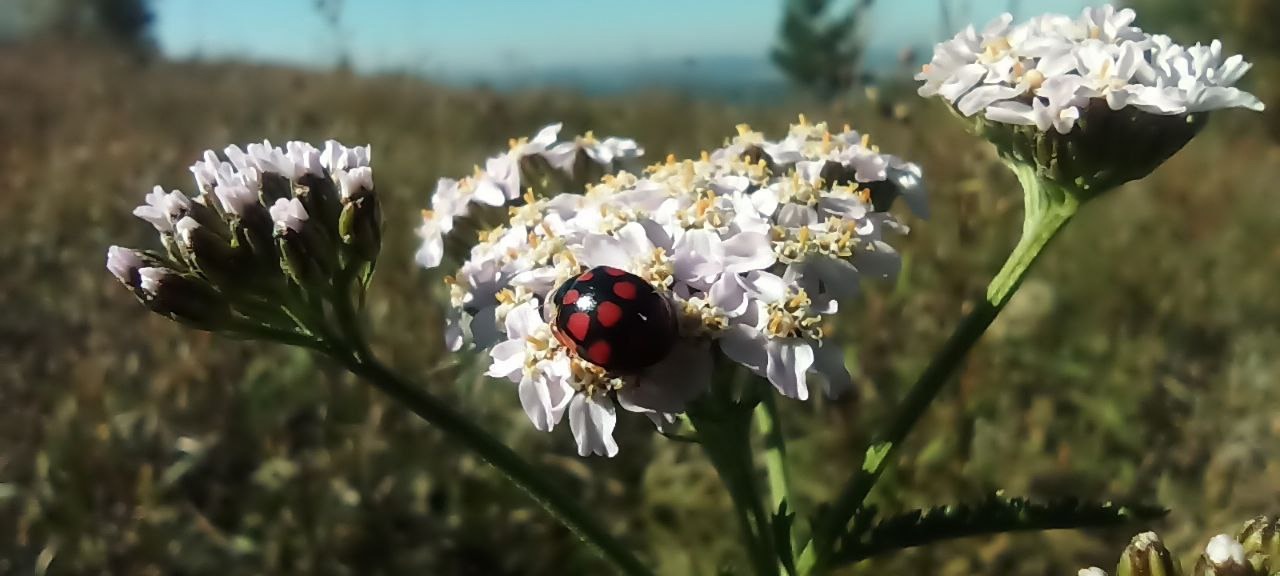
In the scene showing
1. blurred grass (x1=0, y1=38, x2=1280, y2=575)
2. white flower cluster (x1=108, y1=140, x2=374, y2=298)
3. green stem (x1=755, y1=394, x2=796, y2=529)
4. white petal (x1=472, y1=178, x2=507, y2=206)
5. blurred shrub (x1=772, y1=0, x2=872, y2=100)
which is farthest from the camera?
blurred shrub (x1=772, y1=0, x2=872, y2=100)

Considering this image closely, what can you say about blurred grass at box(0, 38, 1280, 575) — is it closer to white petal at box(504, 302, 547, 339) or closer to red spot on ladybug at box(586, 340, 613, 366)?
white petal at box(504, 302, 547, 339)

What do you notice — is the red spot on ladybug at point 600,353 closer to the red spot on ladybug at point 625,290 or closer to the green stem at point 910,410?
the red spot on ladybug at point 625,290

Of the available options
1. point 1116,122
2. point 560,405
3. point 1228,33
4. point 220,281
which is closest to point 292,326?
point 220,281

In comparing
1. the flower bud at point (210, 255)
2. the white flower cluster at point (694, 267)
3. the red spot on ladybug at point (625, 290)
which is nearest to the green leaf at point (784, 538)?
the white flower cluster at point (694, 267)

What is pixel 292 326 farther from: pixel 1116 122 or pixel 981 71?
pixel 1116 122

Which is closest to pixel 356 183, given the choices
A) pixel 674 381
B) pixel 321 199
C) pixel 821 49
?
pixel 321 199

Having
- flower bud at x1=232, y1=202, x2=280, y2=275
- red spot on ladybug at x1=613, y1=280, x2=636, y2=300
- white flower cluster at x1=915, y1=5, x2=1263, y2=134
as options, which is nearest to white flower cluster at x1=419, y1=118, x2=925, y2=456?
red spot on ladybug at x1=613, y1=280, x2=636, y2=300
